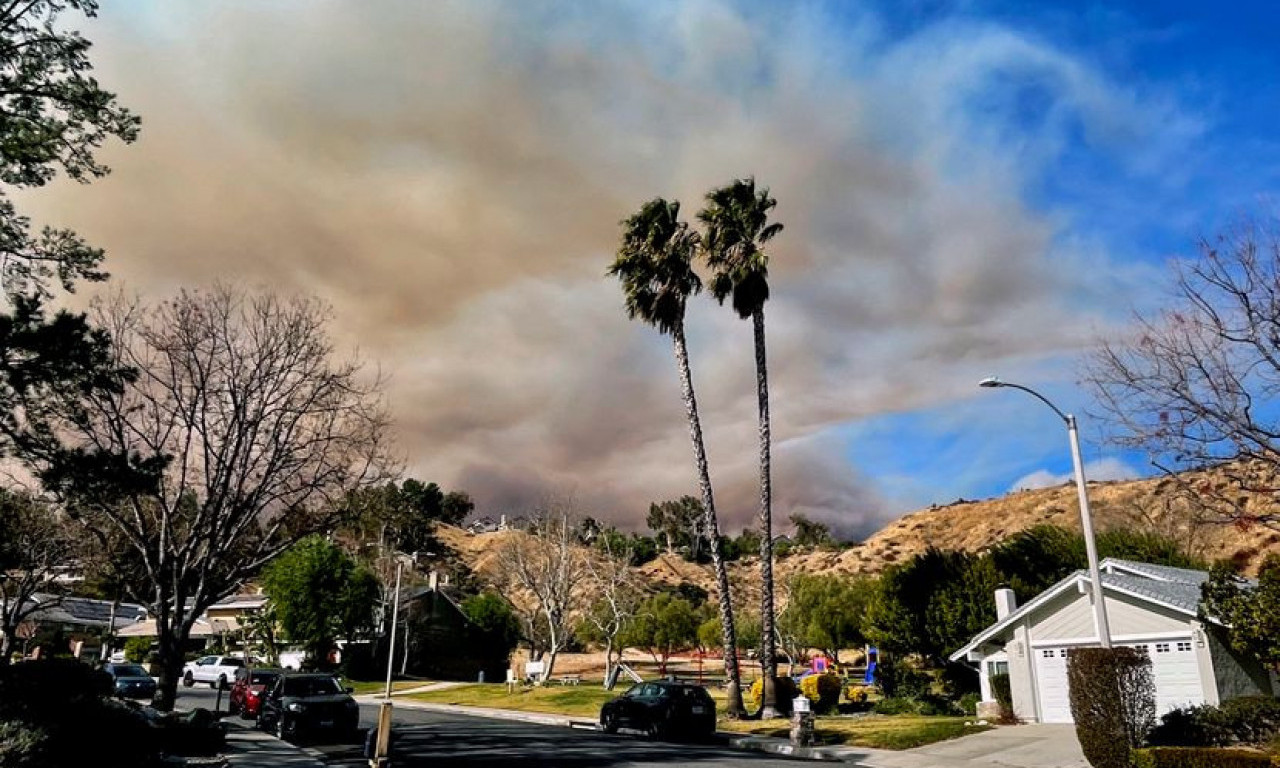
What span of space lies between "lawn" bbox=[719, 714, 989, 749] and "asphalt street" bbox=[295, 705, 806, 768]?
142 inches

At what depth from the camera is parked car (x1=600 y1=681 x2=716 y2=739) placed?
25688 millimetres

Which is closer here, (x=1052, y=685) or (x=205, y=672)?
(x=1052, y=685)

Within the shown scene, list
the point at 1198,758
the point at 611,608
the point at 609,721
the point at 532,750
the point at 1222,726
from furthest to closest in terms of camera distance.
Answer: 1. the point at 611,608
2. the point at 609,721
3. the point at 532,750
4. the point at 1222,726
5. the point at 1198,758

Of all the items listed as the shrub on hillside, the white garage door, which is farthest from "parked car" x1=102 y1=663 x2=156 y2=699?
the shrub on hillside

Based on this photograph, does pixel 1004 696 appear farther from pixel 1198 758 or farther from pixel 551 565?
pixel 551 565

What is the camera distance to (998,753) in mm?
20922

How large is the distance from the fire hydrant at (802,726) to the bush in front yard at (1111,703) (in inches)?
289

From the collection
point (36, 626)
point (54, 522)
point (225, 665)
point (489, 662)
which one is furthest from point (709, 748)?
point (36, 626)

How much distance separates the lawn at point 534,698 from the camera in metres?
35.5

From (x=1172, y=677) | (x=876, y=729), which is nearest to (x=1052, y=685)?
(x=1172, y=677)

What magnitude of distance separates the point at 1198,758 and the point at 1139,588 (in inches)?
400

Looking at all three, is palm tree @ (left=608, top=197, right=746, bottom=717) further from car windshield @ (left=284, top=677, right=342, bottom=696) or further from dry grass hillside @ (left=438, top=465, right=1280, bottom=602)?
dry grass hillside @ (left=438, top=465, right=1280, bottom=602)

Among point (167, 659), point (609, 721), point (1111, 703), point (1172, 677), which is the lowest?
point (609, 721)

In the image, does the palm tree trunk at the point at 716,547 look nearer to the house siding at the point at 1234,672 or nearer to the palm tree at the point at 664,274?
the palm tree at the point at 664,274
